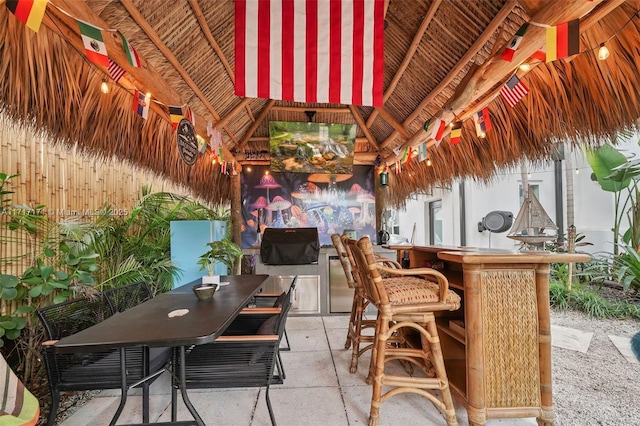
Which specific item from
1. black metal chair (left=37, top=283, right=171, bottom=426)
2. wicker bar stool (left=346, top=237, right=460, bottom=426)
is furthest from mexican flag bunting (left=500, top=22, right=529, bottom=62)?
black metal chair (left=37, top=283, right=171, bottom=426)

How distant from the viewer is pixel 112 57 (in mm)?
2283

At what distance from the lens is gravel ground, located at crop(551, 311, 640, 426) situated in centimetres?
212

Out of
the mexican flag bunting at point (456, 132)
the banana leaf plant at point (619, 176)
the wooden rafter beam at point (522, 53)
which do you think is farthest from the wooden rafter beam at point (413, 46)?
the banana leaf plant at point (619, 176)

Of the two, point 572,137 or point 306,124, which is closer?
point 572,137

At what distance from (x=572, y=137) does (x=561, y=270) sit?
3644 millimetres

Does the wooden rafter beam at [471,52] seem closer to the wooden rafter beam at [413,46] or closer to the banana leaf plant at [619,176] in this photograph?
the wooden rafter beam at [413,46]

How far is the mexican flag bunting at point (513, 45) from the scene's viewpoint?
2.12m

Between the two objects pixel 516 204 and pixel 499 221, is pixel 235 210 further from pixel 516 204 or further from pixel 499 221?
pixel 516 204

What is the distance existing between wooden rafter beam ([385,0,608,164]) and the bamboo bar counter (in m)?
1.60

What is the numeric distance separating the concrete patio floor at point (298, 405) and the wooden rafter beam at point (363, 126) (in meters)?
4.68

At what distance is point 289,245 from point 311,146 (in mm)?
2193

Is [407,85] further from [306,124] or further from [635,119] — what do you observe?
[635,119]

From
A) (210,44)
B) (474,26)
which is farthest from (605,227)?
(210,44)

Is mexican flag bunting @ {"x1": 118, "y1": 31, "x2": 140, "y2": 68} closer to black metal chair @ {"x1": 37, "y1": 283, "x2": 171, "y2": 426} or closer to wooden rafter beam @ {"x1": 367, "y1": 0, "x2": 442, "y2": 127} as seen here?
black metal chair @ {"x1": 37, "y1": 283, "x2": 171, "y2": 426}
